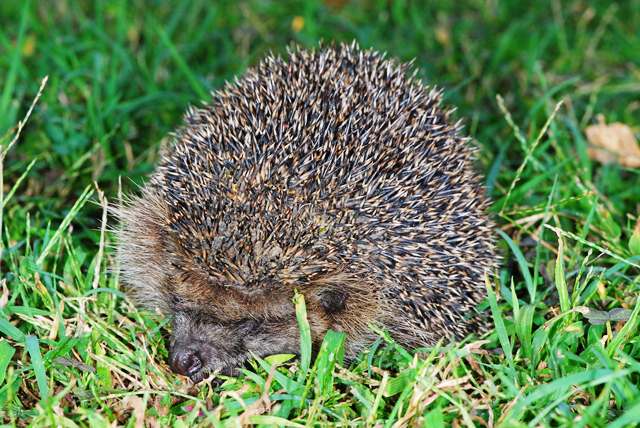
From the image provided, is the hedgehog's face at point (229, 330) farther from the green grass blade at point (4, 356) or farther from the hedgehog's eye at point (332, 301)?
the green grass blade at point (4, 356)

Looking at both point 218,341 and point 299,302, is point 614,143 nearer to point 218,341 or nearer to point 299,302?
point 299,302

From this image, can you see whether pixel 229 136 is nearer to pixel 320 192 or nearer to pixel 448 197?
pixel 320 192

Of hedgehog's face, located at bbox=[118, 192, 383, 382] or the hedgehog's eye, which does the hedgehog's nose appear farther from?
the hedgehog's eye

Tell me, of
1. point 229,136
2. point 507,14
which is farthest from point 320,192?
point 507,14

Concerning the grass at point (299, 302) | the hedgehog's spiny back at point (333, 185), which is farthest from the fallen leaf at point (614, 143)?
the hedgehog's spiny back at point (333, 185)

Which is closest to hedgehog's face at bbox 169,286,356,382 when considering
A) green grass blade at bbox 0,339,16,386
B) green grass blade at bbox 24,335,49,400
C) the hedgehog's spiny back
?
the hedgehog's spiny back

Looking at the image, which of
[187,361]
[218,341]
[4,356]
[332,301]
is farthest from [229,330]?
[4,356]
